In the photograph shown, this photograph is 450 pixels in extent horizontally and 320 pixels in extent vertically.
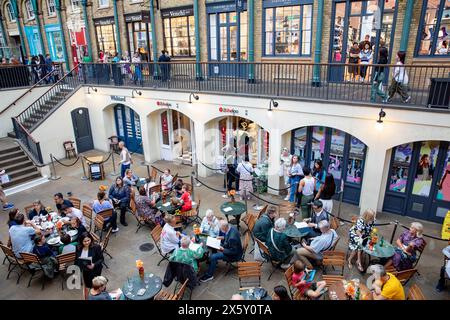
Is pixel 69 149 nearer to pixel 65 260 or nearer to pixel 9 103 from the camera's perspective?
pixel 9 103

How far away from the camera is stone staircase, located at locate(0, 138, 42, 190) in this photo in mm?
13766

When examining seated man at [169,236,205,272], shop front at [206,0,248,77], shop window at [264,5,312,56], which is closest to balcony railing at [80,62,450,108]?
shop front at [206,0,248,77]

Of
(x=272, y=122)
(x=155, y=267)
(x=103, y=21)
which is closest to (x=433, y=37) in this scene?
(x=272, y=122)

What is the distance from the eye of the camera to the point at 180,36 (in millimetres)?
17188

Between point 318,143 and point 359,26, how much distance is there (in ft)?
15.4

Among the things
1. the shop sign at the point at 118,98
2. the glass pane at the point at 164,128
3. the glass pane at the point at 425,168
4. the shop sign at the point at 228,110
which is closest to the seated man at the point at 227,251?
the shop sign at the point at 228,110

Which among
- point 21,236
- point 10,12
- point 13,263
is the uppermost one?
point 10,12

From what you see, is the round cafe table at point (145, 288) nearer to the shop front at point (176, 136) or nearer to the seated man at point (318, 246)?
the seated man at point (318, 246)

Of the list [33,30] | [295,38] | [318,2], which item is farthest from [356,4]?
[33,30]

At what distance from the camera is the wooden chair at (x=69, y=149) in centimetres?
1681

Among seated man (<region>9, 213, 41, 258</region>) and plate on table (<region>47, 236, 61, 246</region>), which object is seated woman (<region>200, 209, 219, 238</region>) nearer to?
plate on table (<region>47, 236, 61, 246</region>)

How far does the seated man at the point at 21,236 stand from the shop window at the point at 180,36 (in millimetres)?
12074

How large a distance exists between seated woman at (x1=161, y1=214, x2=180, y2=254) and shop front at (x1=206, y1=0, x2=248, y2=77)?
8.61 m
